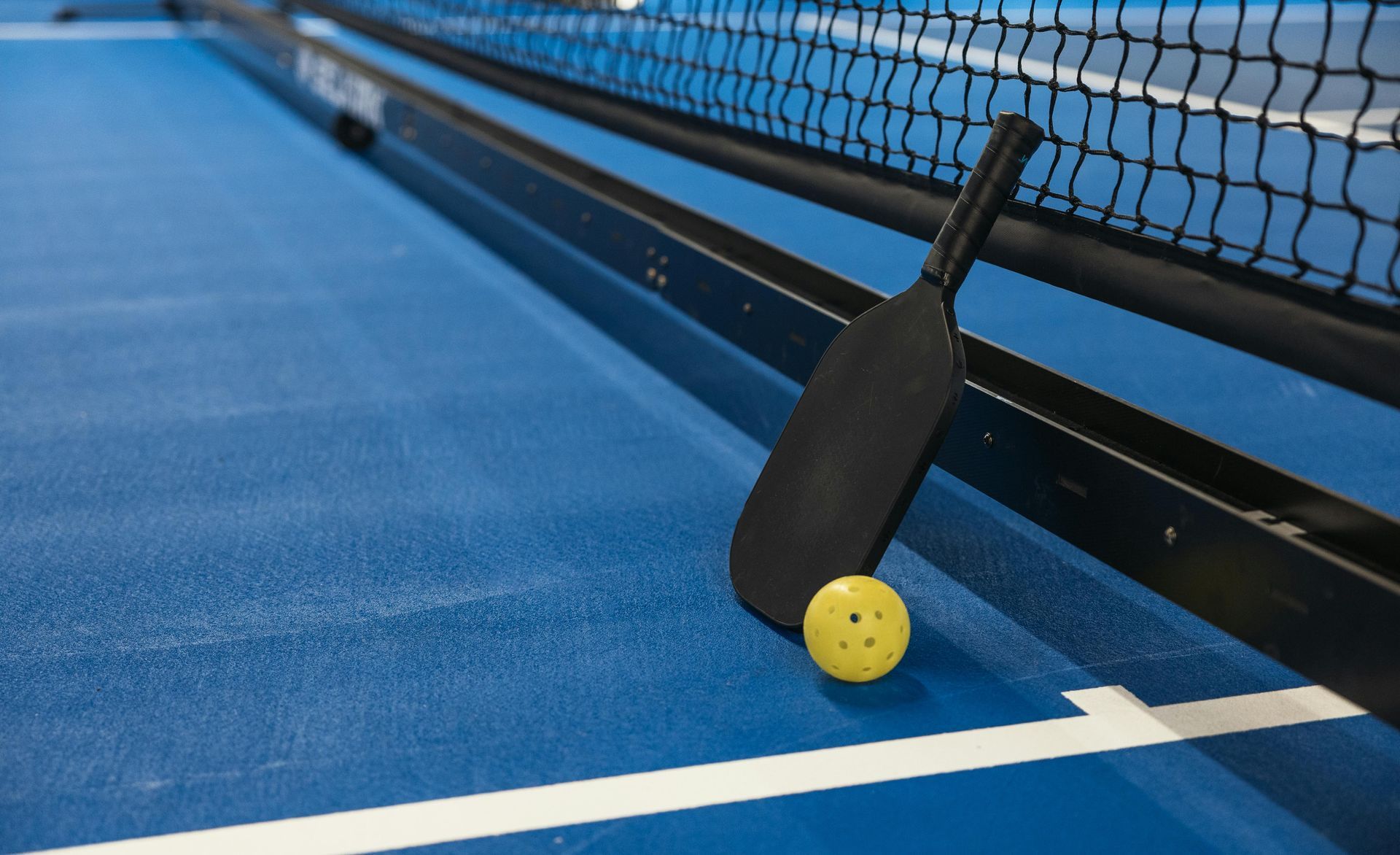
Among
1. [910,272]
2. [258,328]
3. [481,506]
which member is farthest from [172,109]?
[481,506]

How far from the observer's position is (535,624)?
175cm

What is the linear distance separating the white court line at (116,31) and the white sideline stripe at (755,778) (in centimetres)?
795

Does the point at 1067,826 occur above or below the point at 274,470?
above

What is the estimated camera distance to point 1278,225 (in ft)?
13.0

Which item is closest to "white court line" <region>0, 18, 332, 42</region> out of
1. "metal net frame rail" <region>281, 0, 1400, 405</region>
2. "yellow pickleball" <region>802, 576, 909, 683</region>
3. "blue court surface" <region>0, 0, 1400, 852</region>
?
"metal net frame rail" <region>281, 0, 1400, 405</region>

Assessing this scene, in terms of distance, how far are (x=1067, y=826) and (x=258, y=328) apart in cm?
240

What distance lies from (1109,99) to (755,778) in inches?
79.9

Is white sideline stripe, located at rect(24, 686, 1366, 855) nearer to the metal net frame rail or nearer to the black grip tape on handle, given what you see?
the metal net frame rail

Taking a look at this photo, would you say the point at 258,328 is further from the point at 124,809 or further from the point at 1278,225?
the point at 1278,225

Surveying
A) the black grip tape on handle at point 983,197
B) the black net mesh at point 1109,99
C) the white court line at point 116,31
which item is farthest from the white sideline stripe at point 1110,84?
the white court line at point 116,31

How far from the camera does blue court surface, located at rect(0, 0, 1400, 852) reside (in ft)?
4.50

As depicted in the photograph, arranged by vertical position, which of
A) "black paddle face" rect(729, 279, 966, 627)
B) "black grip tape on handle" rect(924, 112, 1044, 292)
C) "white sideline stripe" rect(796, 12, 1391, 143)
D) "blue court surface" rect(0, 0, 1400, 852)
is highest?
"white sideline stripe" rect(796, 12, 1391, 143)

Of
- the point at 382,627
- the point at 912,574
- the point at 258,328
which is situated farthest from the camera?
the point at 258,328

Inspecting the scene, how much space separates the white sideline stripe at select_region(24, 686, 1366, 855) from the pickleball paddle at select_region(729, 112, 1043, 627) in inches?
11.6
